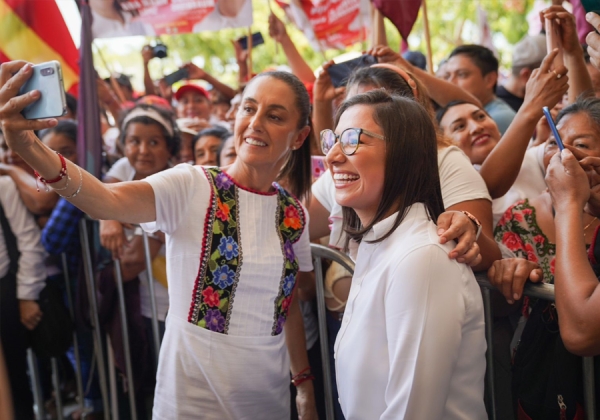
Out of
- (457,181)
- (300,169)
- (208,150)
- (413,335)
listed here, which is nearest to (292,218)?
(300,169)

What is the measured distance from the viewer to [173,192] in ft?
Answer: 7.73

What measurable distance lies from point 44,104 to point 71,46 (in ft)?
8.51

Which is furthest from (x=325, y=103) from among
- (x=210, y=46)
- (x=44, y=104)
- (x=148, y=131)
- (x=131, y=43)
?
(x=131, y=43)

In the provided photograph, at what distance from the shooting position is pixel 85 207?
212 centimetres

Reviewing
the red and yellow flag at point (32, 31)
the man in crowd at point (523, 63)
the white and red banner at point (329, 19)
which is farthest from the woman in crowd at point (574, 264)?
the white and red banner at point (329, 19)

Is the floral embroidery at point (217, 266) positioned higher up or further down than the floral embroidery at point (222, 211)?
further down

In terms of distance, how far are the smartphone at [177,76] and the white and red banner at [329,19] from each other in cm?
111

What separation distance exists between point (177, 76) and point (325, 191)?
3.16 metres

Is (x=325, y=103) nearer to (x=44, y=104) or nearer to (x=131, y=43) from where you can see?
(x=44, y=104)

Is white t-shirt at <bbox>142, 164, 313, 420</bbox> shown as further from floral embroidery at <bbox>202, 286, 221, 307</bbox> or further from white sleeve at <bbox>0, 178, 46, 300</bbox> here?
white sleeve at <bbox>0, 178, 46, 300</bbox>

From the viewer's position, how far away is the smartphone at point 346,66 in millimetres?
3389

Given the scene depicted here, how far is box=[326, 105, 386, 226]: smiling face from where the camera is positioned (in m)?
1.96

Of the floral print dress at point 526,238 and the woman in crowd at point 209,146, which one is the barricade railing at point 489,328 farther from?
the woman in crowd at point 209,146

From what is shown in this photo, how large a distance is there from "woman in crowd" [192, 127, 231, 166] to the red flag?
4.19 ft
